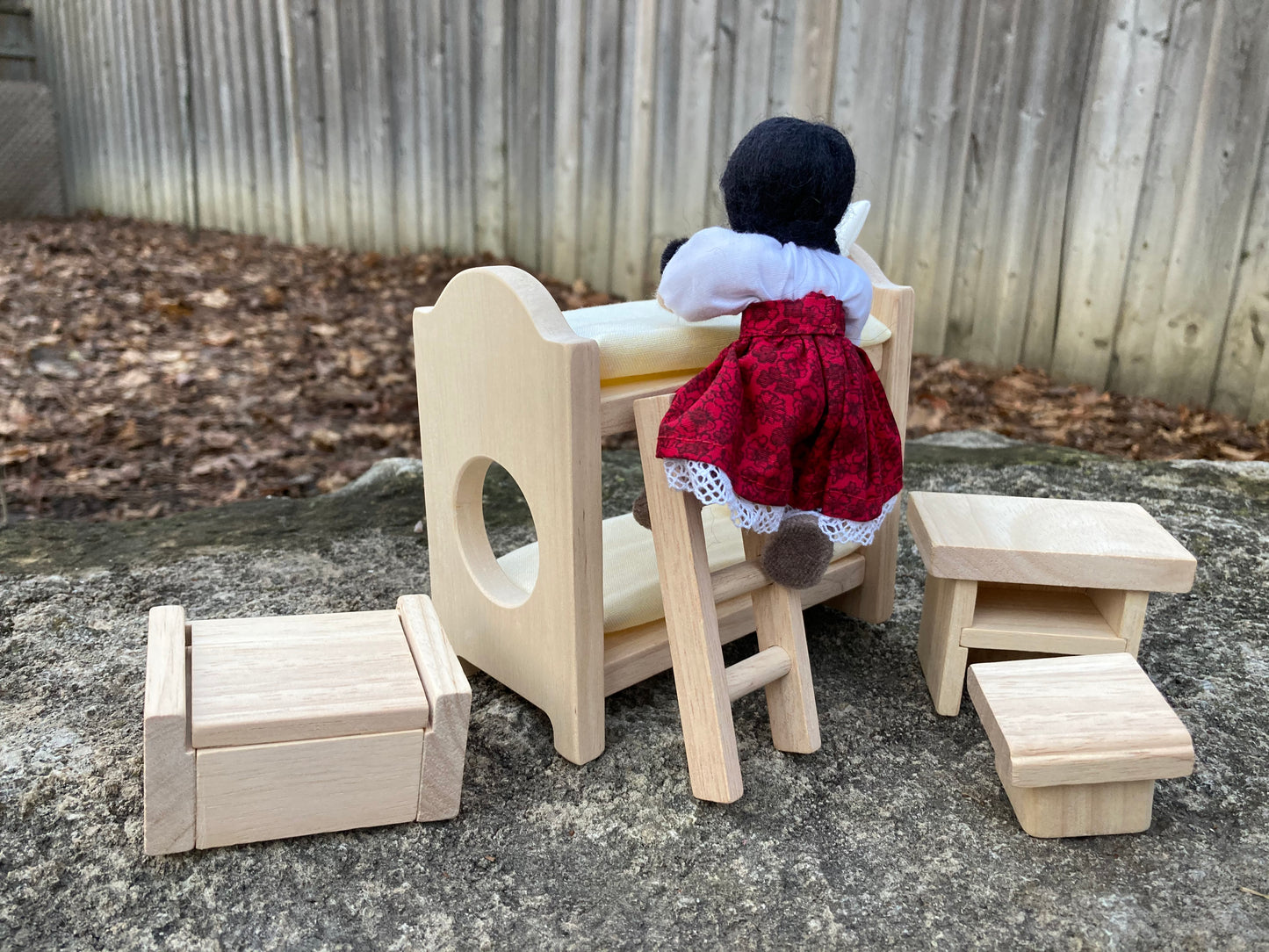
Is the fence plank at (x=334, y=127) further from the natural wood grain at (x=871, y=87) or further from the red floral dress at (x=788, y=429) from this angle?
the red floral dress at (x=788, y=429)

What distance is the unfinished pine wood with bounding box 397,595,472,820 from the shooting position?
1504 millimetres

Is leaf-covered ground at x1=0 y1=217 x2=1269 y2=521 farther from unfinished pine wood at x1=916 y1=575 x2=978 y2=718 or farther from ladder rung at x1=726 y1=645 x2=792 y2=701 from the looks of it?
ladder rung at x1=726 y1=645 x2=792 y2=701

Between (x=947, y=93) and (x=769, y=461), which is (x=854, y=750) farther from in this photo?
(x=947, y=93)

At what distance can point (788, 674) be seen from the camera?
175 cm

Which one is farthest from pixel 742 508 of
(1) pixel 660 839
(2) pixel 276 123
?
(2) pixel 276 123

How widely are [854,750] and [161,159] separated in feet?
23.2

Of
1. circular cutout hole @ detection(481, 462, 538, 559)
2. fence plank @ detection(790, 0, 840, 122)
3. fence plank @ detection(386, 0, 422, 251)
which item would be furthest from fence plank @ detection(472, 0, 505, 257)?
circular cutout hole @ detection(481, 462, 538, 559)

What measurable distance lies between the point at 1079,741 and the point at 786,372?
716 millimetres

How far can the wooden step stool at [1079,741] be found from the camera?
1.47 meters

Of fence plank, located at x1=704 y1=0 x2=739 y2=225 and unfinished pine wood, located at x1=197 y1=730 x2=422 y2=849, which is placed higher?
fence plank, located at x1=704 y1=0 x2=739 y2=225

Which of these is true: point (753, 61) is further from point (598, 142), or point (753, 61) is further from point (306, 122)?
point (306, 122)

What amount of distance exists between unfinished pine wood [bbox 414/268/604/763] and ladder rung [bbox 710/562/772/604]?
20cm

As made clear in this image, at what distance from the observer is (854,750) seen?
1.79 meters

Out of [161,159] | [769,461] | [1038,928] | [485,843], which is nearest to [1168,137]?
[769,461]
